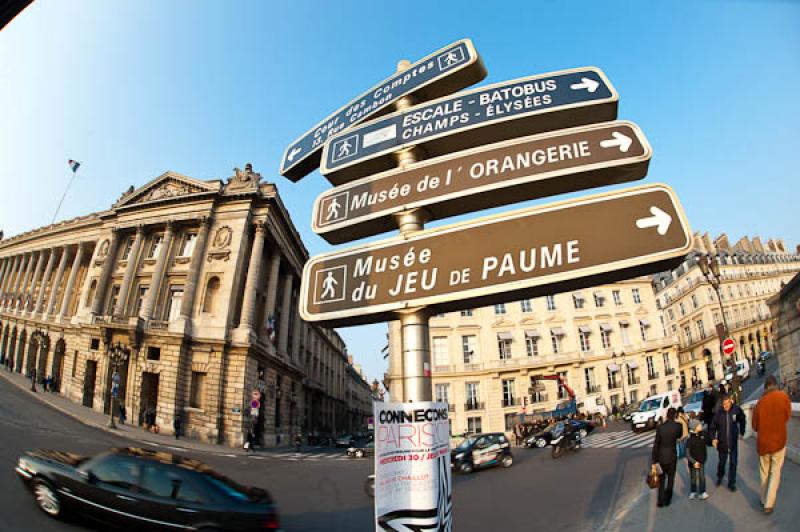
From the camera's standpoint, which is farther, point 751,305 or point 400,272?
point 751,305

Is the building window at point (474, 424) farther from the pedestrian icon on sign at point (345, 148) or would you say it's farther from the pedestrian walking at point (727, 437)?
the pedestrian icon on sign at point (345, 148)

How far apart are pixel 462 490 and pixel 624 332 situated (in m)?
38.5

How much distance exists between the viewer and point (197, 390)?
30141 mm

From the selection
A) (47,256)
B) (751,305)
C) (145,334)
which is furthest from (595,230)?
(751,305)

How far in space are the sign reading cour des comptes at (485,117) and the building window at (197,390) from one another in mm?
32047

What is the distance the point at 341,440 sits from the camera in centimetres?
3903

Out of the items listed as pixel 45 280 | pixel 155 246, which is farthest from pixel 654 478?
pixel 45 280

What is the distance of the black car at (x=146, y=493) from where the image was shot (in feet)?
18.1

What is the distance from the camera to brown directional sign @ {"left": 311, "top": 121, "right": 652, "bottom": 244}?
2.53 meters

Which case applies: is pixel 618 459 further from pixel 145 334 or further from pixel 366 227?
pixel 145 334

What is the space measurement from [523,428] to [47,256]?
206ft

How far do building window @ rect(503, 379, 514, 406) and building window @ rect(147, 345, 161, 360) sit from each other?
1215 inches

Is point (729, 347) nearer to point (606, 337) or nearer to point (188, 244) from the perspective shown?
point (606, 337)

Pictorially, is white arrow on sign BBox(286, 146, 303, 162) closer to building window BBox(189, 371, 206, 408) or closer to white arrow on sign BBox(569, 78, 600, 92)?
white arrow on sign BBox(569, 78, 600, 92)
